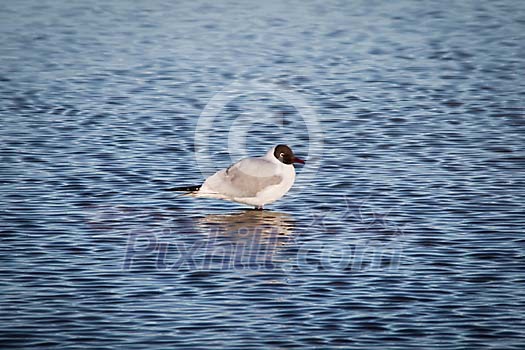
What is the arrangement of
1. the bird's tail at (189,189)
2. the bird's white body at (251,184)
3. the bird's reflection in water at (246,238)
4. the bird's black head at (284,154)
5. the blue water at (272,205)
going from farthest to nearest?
the bird's black head at (284,154)
the bird's tail at (189,189)
the bird's white body at (251,184)
the bird's reflection in water at (246,238)
the blue water at (272,205)

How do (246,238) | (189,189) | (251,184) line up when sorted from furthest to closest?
1. (189,189)
2. (251,184)
3. (246,238)

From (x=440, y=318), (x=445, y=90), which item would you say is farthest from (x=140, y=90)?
(x=440, y=318)

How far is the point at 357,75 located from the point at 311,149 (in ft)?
20.5

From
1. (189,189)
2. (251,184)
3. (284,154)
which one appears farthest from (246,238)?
(284,154)

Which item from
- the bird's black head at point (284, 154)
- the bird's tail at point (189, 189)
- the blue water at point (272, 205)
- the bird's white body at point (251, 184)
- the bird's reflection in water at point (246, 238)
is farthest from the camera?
the bird's black head at point (284, 154)

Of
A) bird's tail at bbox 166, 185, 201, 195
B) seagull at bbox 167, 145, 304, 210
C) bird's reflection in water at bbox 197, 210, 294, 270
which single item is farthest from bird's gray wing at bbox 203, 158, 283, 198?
bird's reflection in water at bbox 197, 210, 294, 270

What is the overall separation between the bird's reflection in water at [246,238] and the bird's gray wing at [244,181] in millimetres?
290

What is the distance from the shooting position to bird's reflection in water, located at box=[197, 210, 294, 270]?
11336 millimetres

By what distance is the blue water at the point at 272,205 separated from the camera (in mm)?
9688

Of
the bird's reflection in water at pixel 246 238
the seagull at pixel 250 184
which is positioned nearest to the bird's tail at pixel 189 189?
the seagull at pixel 250 184

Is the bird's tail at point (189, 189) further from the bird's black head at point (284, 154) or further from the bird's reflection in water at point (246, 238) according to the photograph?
the bird's black head at point (284, 154)

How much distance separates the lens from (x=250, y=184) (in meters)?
13.1

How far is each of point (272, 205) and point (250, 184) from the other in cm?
69

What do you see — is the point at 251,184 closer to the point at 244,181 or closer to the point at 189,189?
the point at 244,181
